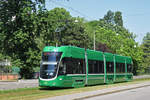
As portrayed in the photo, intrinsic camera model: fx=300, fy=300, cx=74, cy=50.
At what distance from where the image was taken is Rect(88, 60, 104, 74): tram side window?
26.9 meters

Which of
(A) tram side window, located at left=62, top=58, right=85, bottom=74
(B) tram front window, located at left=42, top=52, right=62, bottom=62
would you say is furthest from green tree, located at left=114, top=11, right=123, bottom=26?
(B) tram front window, located at left=42, top=52, right=62, bottom=62

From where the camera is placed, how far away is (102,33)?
Result: 3191 inches

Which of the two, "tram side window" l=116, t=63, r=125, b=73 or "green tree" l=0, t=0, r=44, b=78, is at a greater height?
"green tree" l=0, t=0, r=44, b=78

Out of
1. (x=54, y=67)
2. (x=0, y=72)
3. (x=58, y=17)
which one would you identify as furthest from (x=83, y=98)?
(x=58, y=17)

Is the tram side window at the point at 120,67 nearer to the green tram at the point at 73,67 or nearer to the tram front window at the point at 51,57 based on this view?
the green tram at the point at 73,67

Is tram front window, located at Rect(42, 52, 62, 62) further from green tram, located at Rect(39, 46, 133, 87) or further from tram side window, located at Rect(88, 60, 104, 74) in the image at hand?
tram side window, located at Rect(88, 60, 104, 74)

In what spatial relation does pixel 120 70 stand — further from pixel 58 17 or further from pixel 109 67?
pixel 58 17

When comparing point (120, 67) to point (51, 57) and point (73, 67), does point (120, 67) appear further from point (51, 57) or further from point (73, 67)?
point (51, 57)

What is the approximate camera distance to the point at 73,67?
23891mm

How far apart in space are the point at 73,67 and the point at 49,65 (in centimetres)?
240

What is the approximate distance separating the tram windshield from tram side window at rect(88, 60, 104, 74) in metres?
5.01

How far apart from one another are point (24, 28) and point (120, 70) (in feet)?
43.9

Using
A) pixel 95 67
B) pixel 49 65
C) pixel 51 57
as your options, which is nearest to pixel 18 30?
pixel 95 67

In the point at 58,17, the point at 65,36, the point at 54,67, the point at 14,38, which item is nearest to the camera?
the point at 54,67
